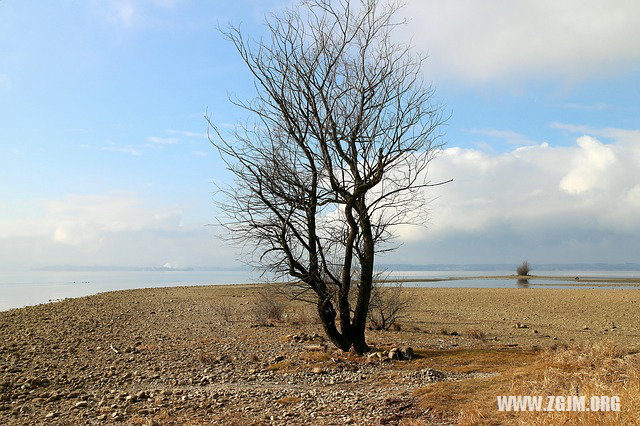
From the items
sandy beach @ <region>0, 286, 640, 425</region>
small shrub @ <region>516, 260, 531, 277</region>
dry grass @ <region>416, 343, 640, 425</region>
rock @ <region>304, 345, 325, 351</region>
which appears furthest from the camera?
small shrub @ <region>516, 260, 531, 277</region>

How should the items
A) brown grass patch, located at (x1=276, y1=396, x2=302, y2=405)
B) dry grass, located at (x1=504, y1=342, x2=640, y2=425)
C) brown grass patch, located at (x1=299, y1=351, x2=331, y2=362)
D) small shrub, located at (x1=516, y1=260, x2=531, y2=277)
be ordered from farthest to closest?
small shrub, located at (x1=516, y1=260, x2=531, y2=277) < brown grass patch, located at (x1=299, y1=351, x2=331, y2=362) < brown grass patch, located at (x1=276, y1=396, x2=302, y2=405) < dry grass, located at (x1=504, y1=342, x2=640, y2=425)

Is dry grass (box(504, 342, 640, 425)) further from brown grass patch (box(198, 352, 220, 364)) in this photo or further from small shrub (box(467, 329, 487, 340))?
brown grass patch (box(198, 352, 220, 364))

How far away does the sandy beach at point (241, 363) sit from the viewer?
24.2 ft

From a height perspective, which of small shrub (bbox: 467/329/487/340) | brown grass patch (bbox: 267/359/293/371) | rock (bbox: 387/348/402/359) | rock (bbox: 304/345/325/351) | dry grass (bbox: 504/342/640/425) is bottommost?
small shrub (bbox: 467/329/487/340)

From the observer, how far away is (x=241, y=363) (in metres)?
11.1

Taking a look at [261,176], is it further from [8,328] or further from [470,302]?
[470,302]

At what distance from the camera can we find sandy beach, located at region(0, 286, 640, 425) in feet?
24.2

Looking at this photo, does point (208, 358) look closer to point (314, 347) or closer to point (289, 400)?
point (314, 347)

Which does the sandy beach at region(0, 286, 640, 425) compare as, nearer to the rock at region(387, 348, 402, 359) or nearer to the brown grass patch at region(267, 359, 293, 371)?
the brown grass patch at region(267, 359, 293, 371)

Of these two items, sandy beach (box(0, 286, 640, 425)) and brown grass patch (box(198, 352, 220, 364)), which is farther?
brown grass patch (box(198, 352, 220, 364))

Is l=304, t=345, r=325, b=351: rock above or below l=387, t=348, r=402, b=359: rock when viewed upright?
below

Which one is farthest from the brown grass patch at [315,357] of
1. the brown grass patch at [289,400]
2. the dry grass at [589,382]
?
the dry grass at [589,382]

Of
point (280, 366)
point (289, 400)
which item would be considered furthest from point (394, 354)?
point (289, 400)

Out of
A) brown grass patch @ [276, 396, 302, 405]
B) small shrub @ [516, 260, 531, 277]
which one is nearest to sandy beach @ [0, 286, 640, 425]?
brown grass patch @ [276, 396, 302, 405]
